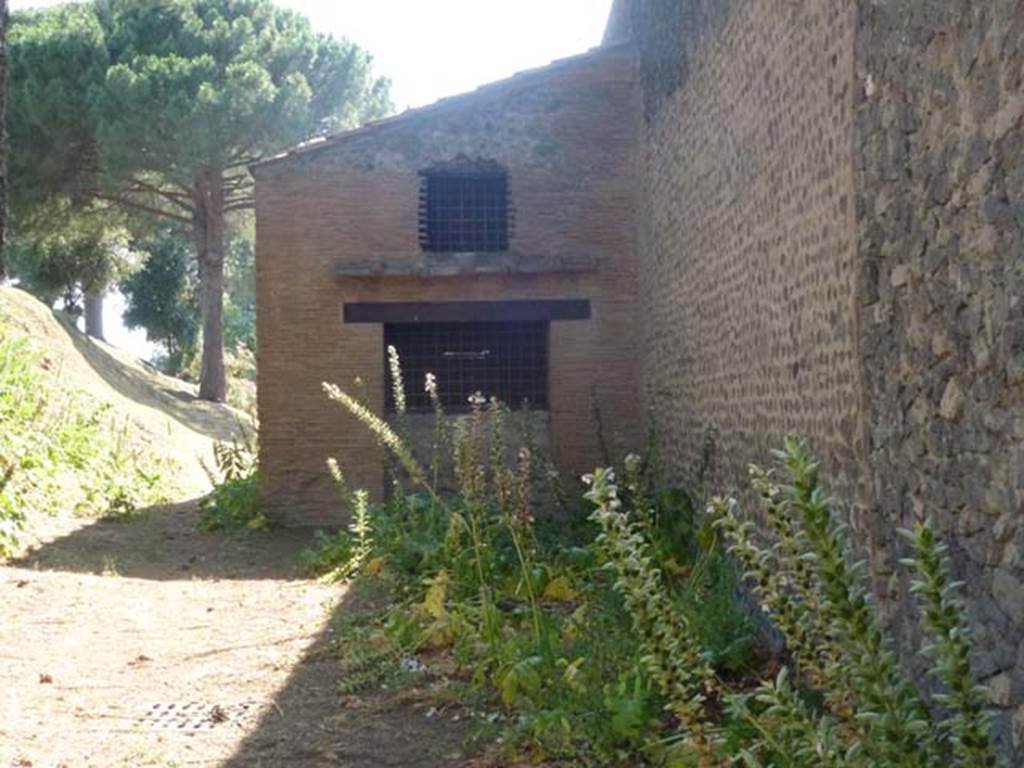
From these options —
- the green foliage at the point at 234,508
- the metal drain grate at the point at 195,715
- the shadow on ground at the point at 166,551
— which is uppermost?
the green foliage at the point at 234,508

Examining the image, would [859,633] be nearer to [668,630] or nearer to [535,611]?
[668,630]

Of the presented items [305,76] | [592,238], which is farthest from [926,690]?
[305,76]

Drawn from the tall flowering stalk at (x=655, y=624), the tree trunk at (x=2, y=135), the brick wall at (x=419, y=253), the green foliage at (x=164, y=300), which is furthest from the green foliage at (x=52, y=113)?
the tall flowering stalk at (x=655, y=624)

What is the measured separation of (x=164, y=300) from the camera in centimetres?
3162

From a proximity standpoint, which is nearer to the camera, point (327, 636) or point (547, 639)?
point (547, 639)

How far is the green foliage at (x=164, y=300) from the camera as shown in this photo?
104 ft

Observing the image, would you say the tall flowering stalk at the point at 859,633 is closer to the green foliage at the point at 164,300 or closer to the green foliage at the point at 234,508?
the green foliage at the point at 234,508

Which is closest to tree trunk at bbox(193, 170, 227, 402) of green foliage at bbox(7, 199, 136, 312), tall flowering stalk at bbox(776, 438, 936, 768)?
green foliage at bbox(7, 199, 136, 312)

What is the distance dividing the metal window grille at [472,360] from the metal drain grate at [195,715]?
22.7 feet

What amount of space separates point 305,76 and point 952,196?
69.8 ft

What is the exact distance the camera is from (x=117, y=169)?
2142 cm

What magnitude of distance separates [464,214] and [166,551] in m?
4.26

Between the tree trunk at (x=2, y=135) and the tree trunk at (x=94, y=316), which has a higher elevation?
the tree trunk at (x=94, y=316)

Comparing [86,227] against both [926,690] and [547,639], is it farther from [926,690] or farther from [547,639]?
[926,690]
